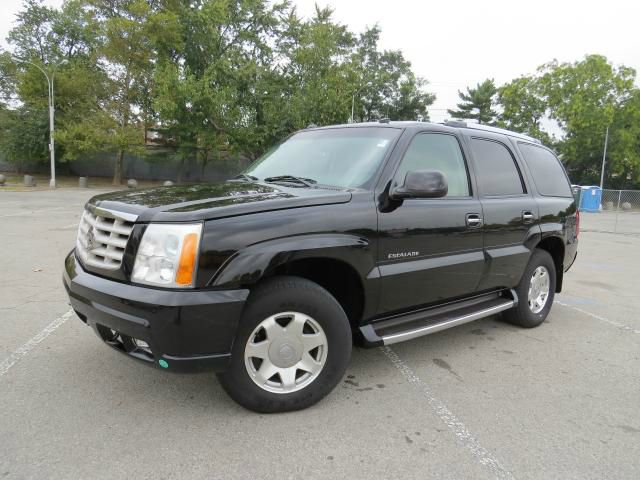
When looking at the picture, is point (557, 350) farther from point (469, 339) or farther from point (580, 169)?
point (580, 169)

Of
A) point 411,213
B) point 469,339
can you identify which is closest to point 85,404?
point 411,213

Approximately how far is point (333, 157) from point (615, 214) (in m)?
25.8

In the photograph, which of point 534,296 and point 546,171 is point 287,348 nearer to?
point 534,296

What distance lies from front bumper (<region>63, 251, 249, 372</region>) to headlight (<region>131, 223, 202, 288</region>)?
0.06 meters

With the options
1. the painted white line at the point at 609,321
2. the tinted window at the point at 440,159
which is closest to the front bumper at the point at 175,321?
the tinted window at the point at 440,159

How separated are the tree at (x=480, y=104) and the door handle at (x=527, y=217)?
5127 centimetres

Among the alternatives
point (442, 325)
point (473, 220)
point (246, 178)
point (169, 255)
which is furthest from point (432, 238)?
point (169, 255)

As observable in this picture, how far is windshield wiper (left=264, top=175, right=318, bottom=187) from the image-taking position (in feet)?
11.2

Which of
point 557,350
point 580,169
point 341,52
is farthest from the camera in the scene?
point 580,169

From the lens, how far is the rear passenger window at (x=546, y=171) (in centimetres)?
475

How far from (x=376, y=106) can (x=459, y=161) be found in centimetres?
4528

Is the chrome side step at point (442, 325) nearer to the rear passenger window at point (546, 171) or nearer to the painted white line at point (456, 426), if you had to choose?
the painted white line at point (456, 426)

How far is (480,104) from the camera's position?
175 feet

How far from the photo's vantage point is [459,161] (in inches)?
154
